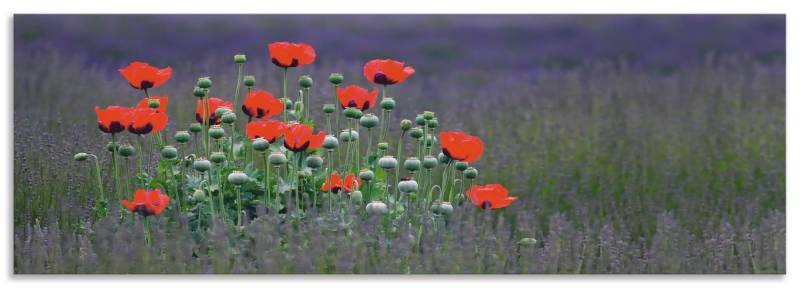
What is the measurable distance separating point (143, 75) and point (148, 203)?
332mm

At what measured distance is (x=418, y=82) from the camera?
194 inches

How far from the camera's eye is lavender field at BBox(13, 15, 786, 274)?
376 cm

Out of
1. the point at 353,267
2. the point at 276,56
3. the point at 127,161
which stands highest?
the point at 276,56

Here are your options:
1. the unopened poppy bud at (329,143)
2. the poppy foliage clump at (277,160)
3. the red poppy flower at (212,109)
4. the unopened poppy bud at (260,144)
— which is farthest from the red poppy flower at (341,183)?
the red poppy flower at (212,109)

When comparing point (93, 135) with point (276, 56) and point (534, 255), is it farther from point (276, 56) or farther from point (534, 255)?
point (534, 255)

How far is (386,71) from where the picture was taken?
3.73 metres

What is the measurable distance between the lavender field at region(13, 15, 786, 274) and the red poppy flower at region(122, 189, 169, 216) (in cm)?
8

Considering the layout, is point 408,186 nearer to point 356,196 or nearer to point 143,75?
point 356,196

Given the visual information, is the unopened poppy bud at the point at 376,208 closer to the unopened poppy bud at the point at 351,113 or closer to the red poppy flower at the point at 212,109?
the unopened poppy bud at the point at 351,113

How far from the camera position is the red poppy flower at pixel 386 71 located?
3.73 metres

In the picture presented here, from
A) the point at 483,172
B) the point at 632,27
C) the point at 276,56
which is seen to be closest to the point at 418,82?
the point at 483,172

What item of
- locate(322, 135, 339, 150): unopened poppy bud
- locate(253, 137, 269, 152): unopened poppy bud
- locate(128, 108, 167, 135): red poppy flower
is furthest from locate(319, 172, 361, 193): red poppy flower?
locate(128, 108, 167, 135): red poppy flower

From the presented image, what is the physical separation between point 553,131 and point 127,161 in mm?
1554

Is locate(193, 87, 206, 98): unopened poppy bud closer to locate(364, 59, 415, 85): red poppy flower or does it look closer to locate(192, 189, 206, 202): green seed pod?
locate(192, 189, 206, 202): green seed pod
